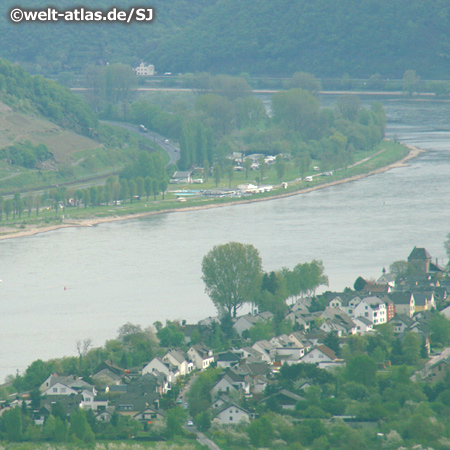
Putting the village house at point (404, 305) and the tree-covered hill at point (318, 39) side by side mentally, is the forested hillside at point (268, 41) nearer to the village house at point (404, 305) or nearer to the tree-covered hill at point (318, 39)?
the tree-covered hill at point (318, 39)

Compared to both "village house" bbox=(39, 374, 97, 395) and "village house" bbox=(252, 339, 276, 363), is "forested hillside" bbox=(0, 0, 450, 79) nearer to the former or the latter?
"village house" bbox=(252, 339, 276, 363)

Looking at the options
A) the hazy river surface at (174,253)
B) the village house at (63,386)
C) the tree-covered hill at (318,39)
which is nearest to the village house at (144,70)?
the tree-covered hill at (318,39)

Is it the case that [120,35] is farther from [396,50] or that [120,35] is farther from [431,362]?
[431,362]

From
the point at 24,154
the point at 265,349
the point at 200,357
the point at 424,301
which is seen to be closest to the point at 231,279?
the point at 265,349

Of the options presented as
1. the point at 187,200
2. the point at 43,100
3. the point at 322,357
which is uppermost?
the point at 43,100

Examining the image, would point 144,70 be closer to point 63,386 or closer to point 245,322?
point 245,322

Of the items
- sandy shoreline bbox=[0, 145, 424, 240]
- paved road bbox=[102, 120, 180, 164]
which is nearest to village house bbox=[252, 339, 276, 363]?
sandy shoreline bbox=[0, 145, 424, 240]
